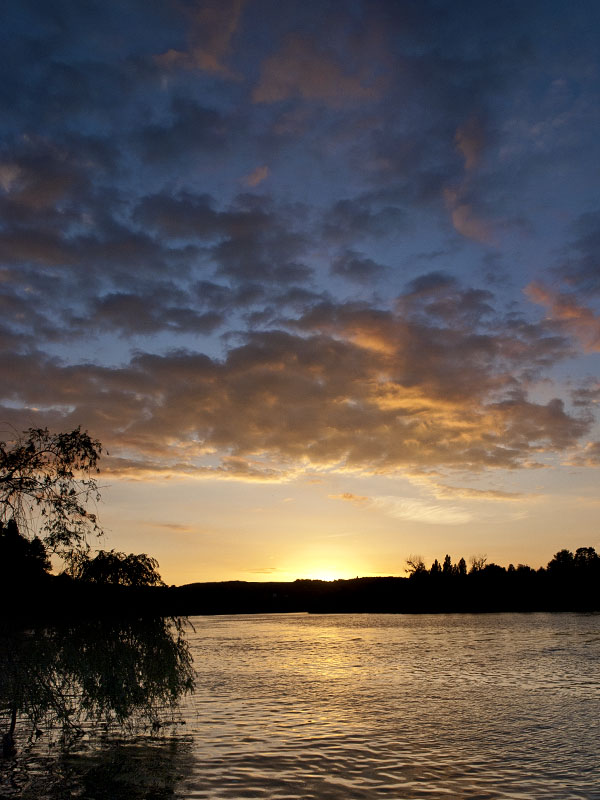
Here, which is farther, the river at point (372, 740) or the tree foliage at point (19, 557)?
the tree foliage at point (19, 557)

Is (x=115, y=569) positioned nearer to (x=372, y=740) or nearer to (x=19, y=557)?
(x=19, y=557)

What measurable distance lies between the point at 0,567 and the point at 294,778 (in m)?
13.3

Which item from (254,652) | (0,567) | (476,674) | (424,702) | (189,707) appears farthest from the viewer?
(254,652)

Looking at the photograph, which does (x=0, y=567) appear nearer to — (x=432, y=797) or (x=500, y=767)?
(x=432, y=797)

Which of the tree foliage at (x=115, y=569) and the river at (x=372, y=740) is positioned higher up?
the tree foliage at (x=115, y=569)

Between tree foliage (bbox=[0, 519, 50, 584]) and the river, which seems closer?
the river

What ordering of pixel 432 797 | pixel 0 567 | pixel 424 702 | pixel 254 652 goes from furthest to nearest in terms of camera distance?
pixel 254 652, pixel 424 702, pixel 0 567, pixel 432 797

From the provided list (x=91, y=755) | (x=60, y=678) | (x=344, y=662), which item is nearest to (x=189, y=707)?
(x=91, y=755)

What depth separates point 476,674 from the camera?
201 feet

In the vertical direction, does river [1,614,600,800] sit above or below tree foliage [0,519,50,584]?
below

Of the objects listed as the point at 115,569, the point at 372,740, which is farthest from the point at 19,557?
the point at 372,740

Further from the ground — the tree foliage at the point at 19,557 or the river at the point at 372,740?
the tree foliage at the point at 19,557

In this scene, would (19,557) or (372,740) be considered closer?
(19,557)

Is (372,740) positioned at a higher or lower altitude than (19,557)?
Result: lower
